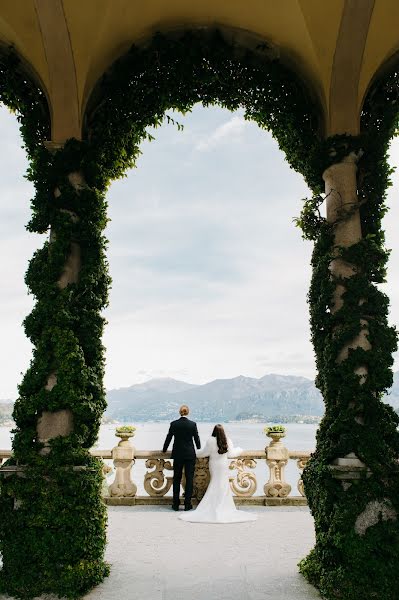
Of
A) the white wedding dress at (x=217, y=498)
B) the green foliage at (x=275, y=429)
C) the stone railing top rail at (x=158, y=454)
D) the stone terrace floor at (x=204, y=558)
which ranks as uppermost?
the green foliage at (x=275, y=429)

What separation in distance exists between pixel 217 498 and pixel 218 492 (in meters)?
0.11

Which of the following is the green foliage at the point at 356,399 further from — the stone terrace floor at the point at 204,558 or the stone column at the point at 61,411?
the stone column at the point at 61,411

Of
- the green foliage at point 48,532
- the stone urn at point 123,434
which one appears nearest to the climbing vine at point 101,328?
the green foliage at point 48,532

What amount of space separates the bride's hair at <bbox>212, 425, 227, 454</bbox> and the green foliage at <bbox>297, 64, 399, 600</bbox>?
380cm

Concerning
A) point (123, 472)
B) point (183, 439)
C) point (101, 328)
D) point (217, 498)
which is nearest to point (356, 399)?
point (101, 328)

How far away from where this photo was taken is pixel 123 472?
993 cm

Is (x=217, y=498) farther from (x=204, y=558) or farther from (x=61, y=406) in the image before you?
(x=61, y=406)

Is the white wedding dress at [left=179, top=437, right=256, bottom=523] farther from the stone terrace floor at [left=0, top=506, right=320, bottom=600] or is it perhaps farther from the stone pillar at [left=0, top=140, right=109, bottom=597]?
the stone pillar at [left=0, top=140, right=109, bottom=597]

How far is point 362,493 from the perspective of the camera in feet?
15.8

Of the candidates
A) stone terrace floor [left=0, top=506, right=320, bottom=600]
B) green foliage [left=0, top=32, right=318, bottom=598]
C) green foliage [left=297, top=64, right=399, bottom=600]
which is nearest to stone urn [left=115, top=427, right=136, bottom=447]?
stone terrace floor [left=0, top=506, right=320, bottom=600]

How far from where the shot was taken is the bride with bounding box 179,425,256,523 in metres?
8.66

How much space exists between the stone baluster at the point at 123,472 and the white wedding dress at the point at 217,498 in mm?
1342

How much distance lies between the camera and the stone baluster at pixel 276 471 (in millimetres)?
10070

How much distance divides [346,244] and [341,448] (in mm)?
2027
